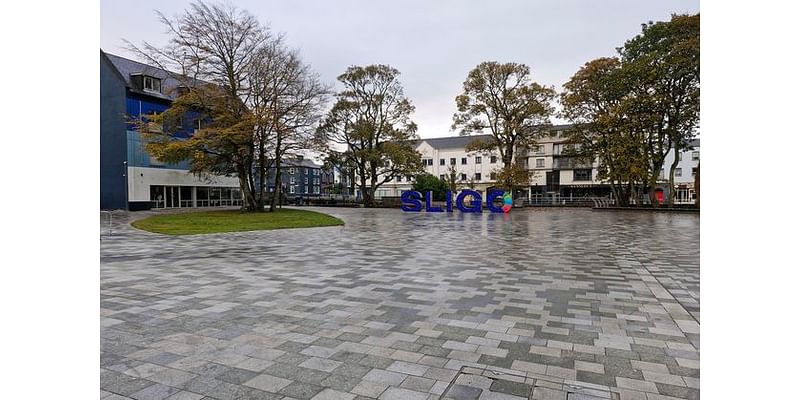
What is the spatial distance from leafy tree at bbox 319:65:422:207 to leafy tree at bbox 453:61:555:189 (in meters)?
5.51

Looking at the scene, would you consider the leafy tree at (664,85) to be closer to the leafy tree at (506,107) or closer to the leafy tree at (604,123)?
the leafy tree at (604,123)

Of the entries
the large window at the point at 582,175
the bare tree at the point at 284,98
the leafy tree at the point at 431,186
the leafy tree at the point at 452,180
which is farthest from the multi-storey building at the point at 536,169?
the bare tree at the point at 284,98

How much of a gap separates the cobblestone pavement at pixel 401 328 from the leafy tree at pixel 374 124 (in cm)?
3066

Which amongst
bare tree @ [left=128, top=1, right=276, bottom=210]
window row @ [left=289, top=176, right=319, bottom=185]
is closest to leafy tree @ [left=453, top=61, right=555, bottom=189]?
bare tree @ [left=128, top=1, right=276, bottom=210]

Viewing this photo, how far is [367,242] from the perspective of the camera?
515 inches

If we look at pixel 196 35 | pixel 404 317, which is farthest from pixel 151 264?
pixel 196 35

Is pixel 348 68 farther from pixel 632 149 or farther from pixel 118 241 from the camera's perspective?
pixel 118 241

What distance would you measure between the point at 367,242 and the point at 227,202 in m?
34.9

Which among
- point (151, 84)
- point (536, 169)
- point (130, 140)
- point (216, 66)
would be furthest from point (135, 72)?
point (536, 169)

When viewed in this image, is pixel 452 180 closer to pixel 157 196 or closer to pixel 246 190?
pixel 246 190

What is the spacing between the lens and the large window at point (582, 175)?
188ft

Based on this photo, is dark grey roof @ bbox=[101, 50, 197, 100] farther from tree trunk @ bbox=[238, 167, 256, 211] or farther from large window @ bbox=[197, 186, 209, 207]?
tree trunk @ bbox=[238, 167, 256, 211]

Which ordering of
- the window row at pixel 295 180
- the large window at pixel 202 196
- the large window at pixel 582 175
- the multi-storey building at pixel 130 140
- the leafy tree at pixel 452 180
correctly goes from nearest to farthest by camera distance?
1. the multi-storey building at pixel 130 140
2. the large window at pixel 202 196
3. the leafy tree at pixel 452 180
4. the large window at pixel 582 175
5. the window row at pixel 295 180

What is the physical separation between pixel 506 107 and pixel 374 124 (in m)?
12.0
